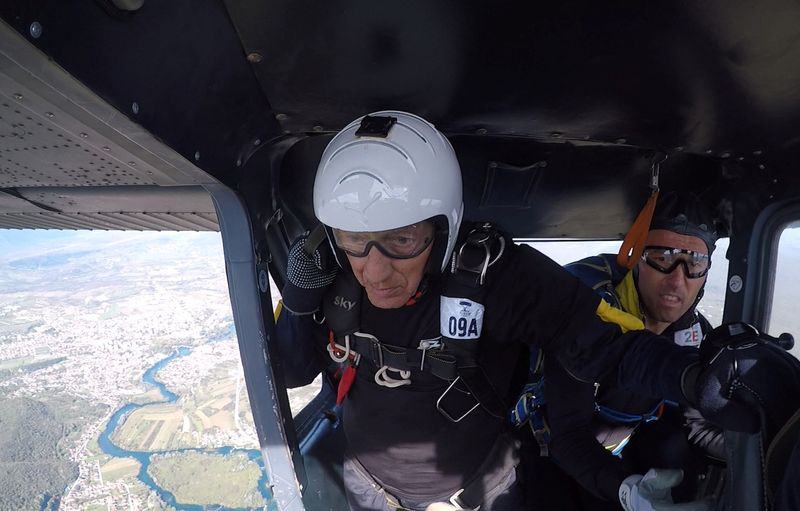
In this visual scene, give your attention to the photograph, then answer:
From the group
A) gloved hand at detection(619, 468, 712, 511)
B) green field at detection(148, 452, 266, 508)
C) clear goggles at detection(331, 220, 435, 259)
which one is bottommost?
green field at detection(148, 452, 266, 508)

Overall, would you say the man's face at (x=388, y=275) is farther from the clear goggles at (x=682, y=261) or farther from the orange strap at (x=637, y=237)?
the clear goggles at (x=682, y=261)

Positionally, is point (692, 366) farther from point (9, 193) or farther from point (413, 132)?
point (9, 193)

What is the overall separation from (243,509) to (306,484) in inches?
532

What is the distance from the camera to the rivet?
0.61 meters

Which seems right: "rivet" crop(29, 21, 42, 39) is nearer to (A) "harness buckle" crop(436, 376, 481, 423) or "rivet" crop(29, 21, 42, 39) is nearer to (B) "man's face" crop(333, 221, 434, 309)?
(B) "man's face" crop(333, 221, 434, 309)

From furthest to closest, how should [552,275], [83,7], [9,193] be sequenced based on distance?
[9,193], [552,275], [83,7]

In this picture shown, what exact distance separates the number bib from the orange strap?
0.91 metres

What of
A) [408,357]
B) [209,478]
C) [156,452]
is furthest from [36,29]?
[156,452]

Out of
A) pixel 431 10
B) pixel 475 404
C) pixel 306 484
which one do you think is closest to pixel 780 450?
pixel 475 404

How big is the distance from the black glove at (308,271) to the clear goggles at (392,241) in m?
0.12

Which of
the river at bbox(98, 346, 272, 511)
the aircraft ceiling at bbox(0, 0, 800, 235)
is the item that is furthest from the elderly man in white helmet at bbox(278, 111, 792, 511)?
the river at bbox(98, 346, 272, 511)

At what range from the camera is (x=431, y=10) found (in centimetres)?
92

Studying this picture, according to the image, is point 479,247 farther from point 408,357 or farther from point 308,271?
point 308,271

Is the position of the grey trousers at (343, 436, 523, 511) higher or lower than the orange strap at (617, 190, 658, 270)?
lower
